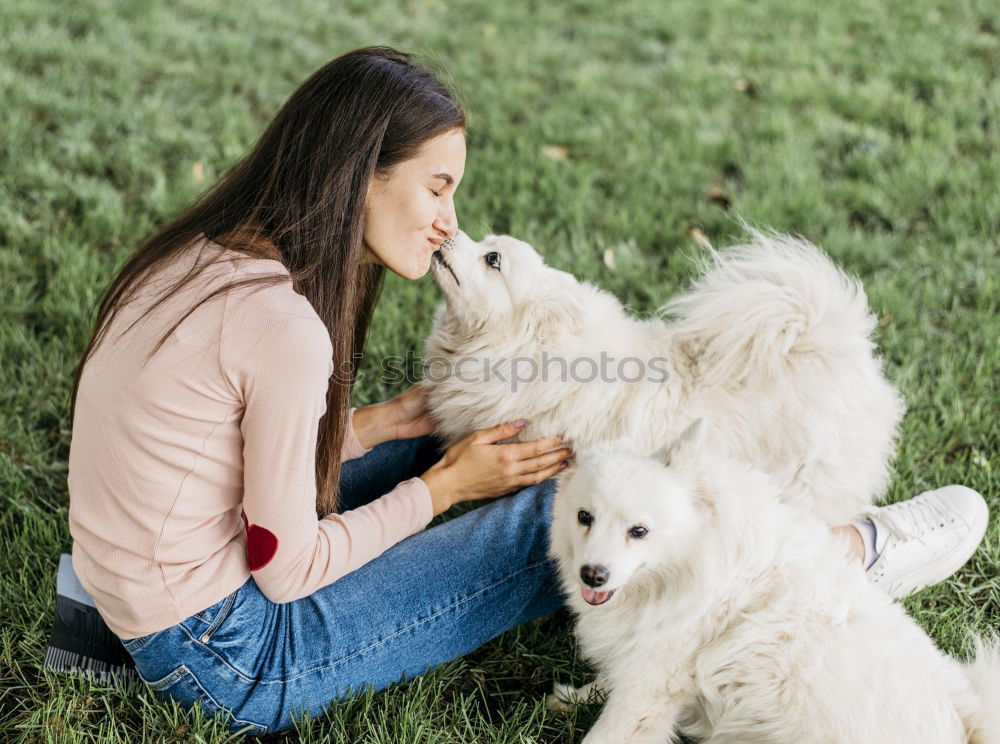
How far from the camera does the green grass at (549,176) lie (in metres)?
2.32

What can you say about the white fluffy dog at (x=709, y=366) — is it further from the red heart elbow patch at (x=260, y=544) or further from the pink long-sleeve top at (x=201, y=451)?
the red heart elbow patch at (x=260, y=544)

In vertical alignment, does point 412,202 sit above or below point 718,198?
above

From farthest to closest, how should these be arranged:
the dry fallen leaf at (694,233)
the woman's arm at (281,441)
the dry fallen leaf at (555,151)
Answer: the dry fallen leaf at (555,151) < the dry fallen leaf at (694,233) < the woman's arm at (281,441)

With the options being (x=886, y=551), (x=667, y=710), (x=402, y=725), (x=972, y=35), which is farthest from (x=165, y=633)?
(x=972, y=35)

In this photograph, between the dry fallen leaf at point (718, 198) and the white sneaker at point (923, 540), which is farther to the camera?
the dry fallen leaf at point (718, 198)

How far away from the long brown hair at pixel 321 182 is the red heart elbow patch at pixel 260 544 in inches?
20.5

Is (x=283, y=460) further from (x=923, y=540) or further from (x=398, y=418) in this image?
(x=923, y=540)

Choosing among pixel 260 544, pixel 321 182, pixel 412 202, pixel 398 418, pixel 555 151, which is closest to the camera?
pixel 260 544

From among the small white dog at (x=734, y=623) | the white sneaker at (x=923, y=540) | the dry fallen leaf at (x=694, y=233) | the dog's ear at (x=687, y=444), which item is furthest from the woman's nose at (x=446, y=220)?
the dry fallen leaf at (x=694, y=233)

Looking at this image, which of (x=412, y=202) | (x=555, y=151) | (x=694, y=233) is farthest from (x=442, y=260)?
(x=555, y=151)

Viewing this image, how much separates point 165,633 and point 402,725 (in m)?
0.59

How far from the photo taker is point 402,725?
200 centimetres

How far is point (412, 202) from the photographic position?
2.11 metres

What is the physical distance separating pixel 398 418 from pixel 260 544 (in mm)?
993
